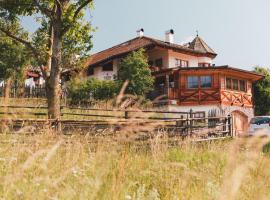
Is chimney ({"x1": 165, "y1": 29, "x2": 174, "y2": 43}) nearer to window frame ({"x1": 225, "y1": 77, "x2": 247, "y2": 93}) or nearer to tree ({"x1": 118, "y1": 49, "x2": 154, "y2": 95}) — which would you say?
window frame ({"x1": 225, "y1": 77, "x2": 247, "y2": 93})

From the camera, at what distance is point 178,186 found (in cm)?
419

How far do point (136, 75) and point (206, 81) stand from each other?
626cm

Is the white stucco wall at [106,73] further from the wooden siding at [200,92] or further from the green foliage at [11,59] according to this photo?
the green foliage at [11,59]

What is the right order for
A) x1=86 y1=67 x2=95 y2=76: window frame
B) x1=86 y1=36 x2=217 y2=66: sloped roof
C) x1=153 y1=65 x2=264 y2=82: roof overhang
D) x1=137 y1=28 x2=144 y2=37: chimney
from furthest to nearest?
x1=137 y1=28 x2=144 y2=37: chimney
x1=86 y1=67 x2=95 y2=76: window frame
x1=86 y1=36 x2=217 y2=66: sloped roof
x1=153 y1=65 x2=264 y2=82: roof overhang

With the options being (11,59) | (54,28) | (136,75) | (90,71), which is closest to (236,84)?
(136,75)

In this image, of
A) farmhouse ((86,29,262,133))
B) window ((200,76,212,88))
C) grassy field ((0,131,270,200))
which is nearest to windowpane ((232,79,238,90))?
farmhouse ((86,29,262,133))

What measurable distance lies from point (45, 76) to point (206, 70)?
766 inches

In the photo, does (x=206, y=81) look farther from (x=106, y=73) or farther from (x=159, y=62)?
(x=106, y=73)

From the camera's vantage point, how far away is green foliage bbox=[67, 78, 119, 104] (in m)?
29.5

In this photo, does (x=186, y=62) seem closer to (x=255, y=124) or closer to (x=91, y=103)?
(x=91, y=103)

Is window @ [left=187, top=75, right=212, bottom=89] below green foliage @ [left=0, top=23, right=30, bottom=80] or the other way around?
below

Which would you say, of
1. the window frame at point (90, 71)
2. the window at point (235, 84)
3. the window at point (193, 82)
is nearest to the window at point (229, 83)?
the window at point (235, 84)

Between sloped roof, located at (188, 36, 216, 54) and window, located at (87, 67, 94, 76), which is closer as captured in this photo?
sloped roof, located at (188, 36, 216, 54)

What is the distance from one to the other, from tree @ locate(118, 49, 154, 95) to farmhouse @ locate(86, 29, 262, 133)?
1559 millimetres
